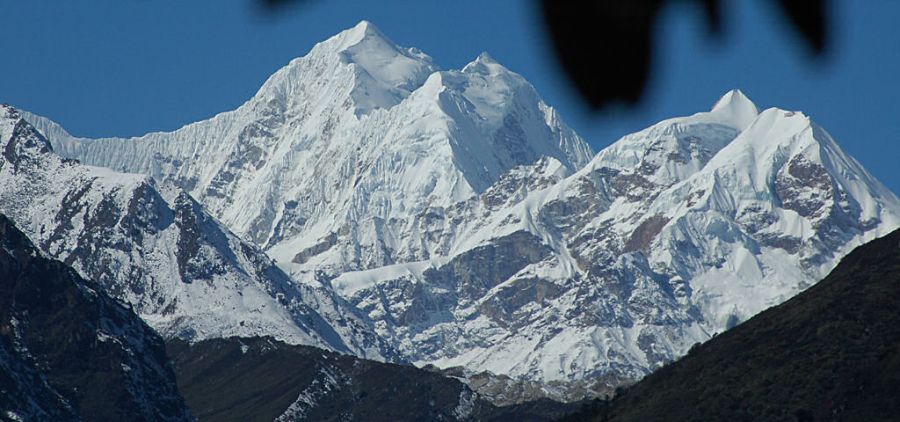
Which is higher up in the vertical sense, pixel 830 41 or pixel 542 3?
pixel 542 3

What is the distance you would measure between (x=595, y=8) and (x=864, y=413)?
195 metres

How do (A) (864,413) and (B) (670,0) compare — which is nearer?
(B) (670,0)

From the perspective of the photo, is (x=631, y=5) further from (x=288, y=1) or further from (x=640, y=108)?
(x=288, y=1)

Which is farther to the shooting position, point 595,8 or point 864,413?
point 864,413

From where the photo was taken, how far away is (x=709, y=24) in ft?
15.4

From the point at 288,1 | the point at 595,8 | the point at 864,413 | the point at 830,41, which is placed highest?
the point at 864,413

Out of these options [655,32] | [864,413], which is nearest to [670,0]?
[655,32]

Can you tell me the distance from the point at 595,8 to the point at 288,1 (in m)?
0.79

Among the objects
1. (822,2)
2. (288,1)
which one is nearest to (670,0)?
(822,2)

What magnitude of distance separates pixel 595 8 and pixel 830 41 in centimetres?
63

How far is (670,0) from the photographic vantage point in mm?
4539

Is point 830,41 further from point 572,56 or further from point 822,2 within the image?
point 572,56

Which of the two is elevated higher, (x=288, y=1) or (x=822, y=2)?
(x=288, y=1)

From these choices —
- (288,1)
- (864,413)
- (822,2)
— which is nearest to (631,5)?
(822,2)
